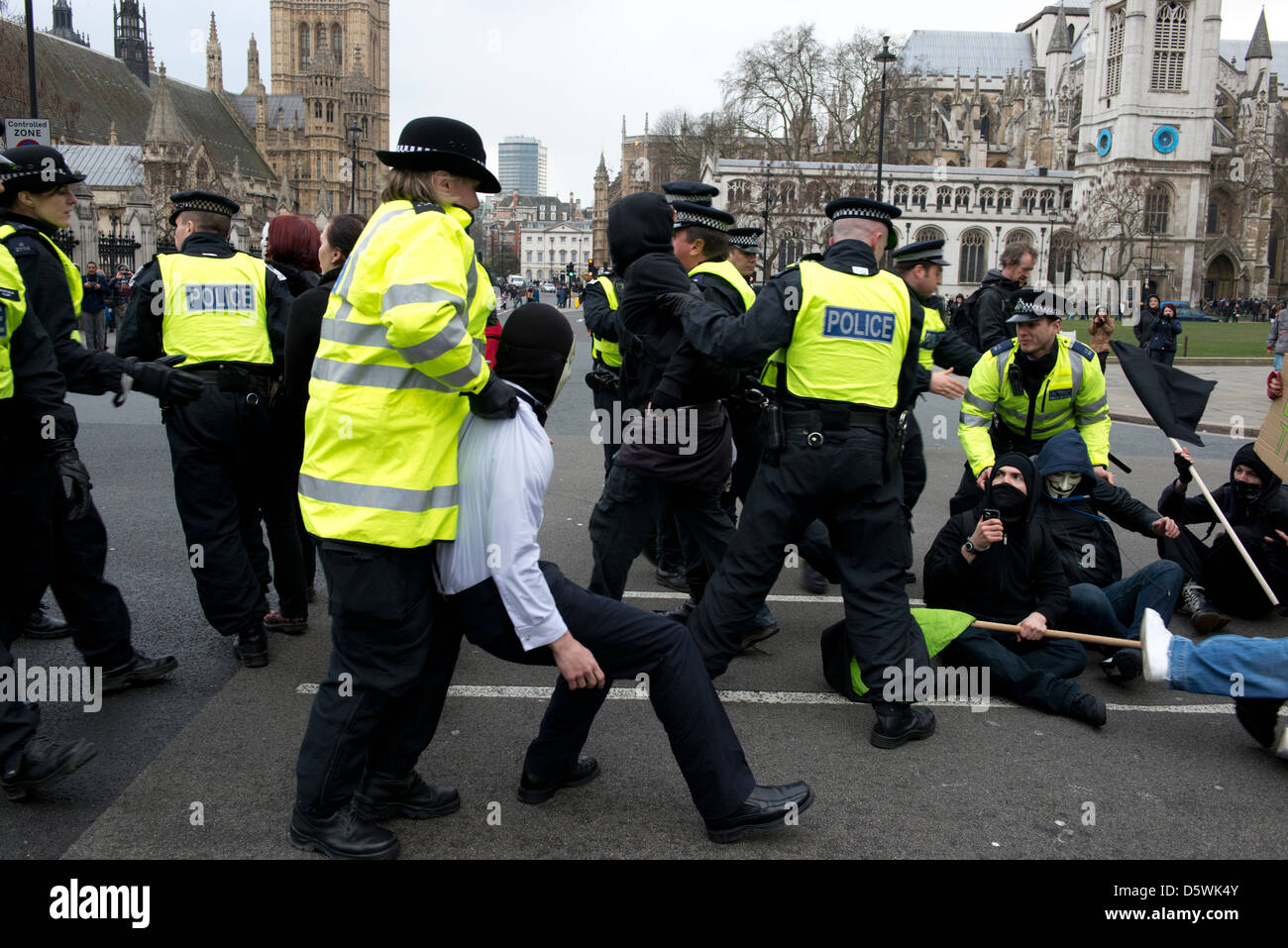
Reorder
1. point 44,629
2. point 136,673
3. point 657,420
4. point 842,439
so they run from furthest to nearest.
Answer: point 44,629 → point 657,420 → point 136,673 → point 842,439

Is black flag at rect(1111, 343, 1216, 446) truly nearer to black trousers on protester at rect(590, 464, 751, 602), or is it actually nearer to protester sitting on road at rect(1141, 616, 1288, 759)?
protester sitting on road at rect(1141, 616, 1288, 759)

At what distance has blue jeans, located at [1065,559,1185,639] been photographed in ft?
16.6

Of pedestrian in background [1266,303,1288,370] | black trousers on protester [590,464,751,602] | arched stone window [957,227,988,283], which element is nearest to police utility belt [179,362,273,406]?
black trousers on protester [590,464,751,602]

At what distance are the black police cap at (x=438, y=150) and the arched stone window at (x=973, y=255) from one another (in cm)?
8881

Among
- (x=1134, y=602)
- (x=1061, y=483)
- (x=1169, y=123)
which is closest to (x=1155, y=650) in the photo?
(x=1134, y=602)

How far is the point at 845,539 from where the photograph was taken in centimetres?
427

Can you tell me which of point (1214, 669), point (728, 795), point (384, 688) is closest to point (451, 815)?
point (384, 688)

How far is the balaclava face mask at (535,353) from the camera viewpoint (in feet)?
10.5

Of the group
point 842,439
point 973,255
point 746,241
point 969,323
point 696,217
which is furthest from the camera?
point 973,255

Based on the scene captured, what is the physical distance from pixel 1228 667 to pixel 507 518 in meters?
2.84

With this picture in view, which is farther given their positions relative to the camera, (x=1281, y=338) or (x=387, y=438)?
(x=1281, y=338)

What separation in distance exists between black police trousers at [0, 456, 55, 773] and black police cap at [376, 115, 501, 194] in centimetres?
197

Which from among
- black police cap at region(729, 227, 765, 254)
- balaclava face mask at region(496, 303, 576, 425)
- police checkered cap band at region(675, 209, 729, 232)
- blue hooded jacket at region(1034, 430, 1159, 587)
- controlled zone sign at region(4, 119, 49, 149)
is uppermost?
controlled zone sign at region(4, 119, 49, 149)

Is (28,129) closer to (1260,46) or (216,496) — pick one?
(216,496)
